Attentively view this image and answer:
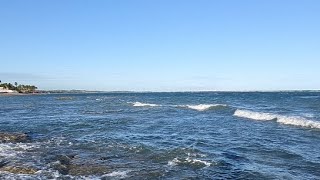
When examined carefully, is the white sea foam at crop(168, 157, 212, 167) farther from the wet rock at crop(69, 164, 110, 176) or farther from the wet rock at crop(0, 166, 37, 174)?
the wet rock at crop(0, 166, 37, 174)

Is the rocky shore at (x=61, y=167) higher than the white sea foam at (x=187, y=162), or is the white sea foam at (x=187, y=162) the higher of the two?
the white sea foam at (x=187, y=162)

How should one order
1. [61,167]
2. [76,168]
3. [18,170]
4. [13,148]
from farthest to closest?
[13,148] < [61,167] < [76,168] < [18,170]

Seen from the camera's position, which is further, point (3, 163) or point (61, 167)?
point (3, 163)

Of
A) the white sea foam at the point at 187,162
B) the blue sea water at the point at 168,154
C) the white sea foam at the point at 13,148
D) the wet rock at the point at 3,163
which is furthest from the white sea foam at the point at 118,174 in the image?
the white sea foam at the point at 13,148

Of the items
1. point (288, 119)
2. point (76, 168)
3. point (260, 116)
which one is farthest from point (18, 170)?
point (260, 116)

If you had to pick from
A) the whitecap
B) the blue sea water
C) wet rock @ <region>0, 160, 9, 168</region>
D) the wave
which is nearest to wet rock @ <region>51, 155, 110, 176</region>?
the blue sea water

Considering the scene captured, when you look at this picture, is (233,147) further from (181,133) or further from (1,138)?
(1,138)

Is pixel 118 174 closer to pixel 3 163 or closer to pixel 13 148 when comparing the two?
pixel 3 163

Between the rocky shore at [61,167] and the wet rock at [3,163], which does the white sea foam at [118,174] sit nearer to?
the rocky shore at [61,167]

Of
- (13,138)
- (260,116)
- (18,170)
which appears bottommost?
(18,170)

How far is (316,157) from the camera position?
52.6ft

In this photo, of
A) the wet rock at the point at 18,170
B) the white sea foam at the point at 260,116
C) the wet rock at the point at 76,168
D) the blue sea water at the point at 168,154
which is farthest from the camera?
the white sea foam at the point at 260,116

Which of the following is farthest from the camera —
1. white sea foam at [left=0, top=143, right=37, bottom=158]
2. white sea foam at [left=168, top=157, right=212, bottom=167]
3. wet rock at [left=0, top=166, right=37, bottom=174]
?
white sea foam at [left=0, top=143, right=37, bottom=158]

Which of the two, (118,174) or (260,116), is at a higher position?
(260,116)
